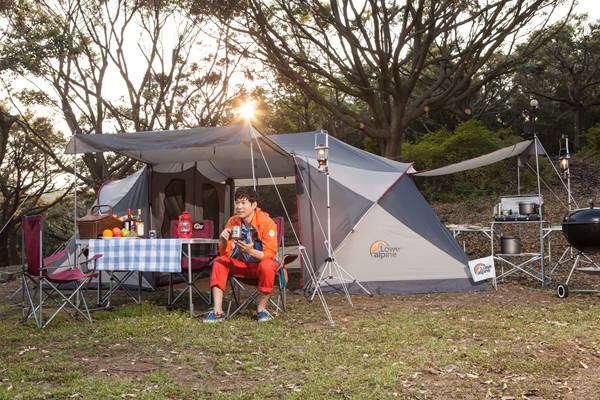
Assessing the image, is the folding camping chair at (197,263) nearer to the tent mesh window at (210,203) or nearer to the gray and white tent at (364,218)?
the gray and white tent at (364,218)

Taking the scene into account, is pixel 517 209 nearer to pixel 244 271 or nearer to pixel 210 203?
pixel 244 271

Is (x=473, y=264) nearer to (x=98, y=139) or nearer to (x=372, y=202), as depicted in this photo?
(x=372, y=202)

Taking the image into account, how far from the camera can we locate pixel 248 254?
4281 mm

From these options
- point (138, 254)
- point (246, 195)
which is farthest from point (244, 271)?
point (138, 254)

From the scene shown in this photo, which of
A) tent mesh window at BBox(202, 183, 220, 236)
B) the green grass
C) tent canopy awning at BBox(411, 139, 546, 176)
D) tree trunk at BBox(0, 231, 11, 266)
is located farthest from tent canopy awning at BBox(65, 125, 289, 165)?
tree trunk at BBox(0, 231, 11, 266)

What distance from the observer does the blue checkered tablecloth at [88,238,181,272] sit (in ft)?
14.5

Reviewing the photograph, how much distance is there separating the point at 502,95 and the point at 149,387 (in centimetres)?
1904

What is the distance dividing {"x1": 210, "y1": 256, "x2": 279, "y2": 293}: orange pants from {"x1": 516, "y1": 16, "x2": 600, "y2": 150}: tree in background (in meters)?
15.7

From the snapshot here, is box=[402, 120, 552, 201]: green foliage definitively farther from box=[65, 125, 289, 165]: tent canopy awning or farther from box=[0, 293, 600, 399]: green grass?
box=[65, 125, 289, 165]: tent canopy awning

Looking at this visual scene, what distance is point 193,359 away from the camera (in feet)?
10.4

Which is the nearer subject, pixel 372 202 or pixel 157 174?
pixel 372 202

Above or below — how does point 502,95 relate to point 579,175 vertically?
above

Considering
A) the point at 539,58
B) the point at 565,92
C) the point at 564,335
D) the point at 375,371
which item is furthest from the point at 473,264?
the point at 565,92

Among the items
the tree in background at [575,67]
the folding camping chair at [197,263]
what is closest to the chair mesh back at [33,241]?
the folding camping chair at [197,263]
